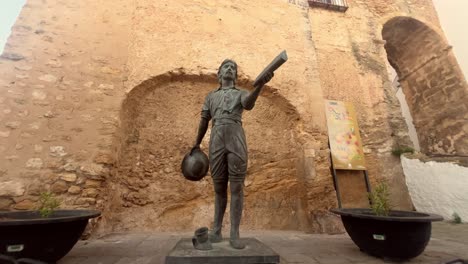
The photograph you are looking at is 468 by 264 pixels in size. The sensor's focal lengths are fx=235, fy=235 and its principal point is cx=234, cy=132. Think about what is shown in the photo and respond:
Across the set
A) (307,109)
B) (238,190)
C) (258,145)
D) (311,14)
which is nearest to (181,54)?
(258,145)

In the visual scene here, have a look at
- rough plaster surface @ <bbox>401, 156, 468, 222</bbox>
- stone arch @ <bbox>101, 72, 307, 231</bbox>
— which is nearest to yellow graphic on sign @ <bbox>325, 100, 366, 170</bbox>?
→ stone arch @ <bbox>101, 72, 307, 231</bbox>

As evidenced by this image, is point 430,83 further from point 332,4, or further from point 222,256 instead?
point 222,256

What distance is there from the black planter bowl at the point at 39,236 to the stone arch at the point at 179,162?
152cm

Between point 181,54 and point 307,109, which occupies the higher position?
point 181,54

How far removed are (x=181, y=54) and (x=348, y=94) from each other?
3.30 m

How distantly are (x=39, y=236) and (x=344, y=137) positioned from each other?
4.19 meters

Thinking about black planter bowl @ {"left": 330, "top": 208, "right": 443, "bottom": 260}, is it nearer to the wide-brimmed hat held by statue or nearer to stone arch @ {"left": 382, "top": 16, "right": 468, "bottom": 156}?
the wide-brimmed hat held by statue

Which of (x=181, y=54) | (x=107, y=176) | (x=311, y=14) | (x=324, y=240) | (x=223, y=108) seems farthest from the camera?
(x=311, y=14)

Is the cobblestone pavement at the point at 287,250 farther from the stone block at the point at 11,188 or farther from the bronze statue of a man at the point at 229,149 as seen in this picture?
the stone block at the point at 11,188

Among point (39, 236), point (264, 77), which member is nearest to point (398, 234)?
point (264, 77)

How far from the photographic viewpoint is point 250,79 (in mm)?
4074

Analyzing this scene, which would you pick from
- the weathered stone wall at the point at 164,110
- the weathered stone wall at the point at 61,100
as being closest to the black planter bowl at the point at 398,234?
the weathered stone wall at the point at 164,110

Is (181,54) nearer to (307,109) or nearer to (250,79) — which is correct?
(250,79)

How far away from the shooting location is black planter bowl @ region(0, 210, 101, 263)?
1.50 m
